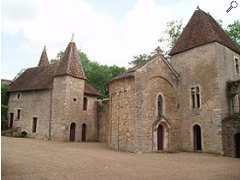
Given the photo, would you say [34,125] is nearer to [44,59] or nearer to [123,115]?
[123,115]

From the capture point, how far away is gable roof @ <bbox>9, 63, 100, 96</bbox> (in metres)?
27.5

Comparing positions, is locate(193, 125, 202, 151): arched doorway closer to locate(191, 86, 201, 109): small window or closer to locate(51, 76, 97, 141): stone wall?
locate(191, 86, 201, 109): small window

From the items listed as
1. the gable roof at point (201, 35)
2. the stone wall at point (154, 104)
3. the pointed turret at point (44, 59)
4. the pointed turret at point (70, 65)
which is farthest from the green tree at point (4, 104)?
the gable roof at point (201, 35)

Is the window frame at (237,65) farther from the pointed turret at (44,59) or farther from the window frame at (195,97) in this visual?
the pointed turret at (44,59)

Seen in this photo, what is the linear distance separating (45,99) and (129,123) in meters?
11.4

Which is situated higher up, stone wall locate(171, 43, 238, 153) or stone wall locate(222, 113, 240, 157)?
stone wall locate(171, 43, 238, 153)

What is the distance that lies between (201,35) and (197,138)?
822 centimetres

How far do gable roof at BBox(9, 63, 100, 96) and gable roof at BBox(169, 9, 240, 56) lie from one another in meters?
11.6

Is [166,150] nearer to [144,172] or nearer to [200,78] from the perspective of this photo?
[200,78]

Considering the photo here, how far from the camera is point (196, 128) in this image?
20766 mm

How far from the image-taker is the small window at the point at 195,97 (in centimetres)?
2086

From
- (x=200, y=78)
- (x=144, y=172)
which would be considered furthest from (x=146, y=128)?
(x=144, y=172)

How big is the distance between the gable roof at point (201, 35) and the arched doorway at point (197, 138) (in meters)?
6.50

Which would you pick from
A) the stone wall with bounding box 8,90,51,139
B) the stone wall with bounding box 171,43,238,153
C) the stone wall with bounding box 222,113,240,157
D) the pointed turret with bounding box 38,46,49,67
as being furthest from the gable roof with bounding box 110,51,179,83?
the pointed turret with bounding box 38,46,49,67
